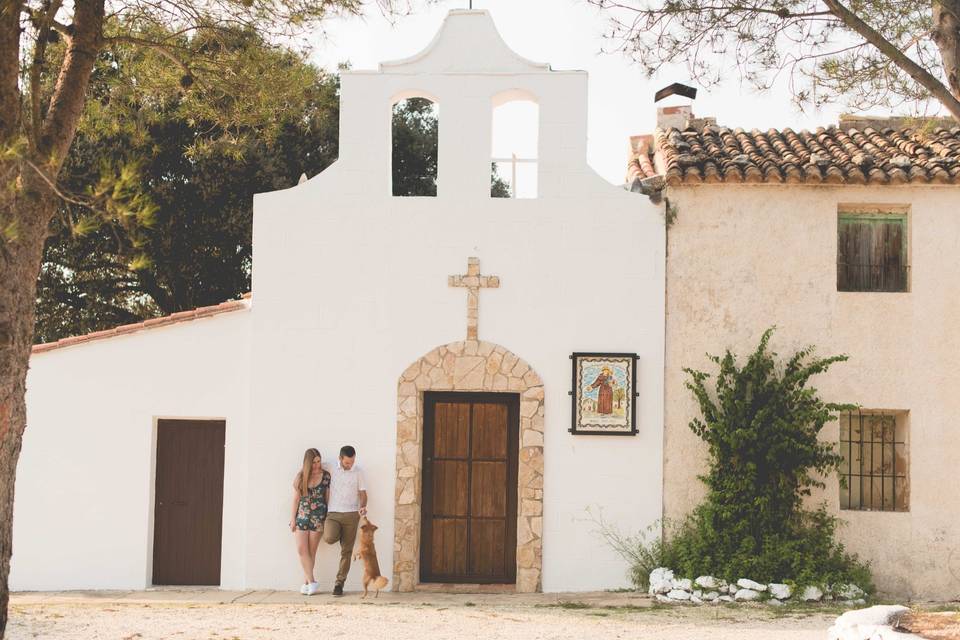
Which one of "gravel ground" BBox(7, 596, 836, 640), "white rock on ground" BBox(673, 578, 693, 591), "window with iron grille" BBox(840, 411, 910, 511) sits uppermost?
"window with iron grille" BBox(840, 411, 910, 511)

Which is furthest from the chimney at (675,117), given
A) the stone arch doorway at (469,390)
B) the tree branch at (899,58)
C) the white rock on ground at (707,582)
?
the white rock on ground at (707,582)

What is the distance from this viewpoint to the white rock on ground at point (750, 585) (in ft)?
37.8

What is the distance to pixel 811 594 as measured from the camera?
11.5 metres

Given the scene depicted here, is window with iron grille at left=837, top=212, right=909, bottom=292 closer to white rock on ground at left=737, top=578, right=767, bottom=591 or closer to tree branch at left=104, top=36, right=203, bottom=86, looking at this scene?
white rock on ground at left=737, top=578, right=767, bottom=591

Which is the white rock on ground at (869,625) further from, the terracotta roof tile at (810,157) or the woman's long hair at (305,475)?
the woman's long hair at (305,475)

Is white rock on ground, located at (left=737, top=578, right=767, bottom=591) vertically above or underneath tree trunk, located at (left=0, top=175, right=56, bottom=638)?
underneath

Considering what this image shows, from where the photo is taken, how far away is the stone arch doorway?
12.3 m

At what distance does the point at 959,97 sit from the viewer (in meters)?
9.09

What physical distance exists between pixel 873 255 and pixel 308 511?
7029 mm

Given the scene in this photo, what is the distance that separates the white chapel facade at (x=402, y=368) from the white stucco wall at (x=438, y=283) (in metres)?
0.02

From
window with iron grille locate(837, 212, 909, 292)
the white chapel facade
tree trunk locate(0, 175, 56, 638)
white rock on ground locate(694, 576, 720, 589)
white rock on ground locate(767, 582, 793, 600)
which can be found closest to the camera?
tree trunk locate(0, 175, 56, 638)

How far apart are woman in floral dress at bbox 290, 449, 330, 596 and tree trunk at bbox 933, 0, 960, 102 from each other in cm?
735

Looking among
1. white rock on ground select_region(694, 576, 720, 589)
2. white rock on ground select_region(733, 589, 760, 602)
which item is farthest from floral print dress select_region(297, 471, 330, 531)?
white rock on ground select_region(733, 589, 760, 602)

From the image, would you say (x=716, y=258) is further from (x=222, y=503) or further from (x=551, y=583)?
(x=222, y=503)
